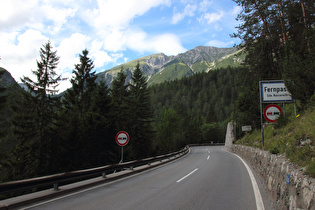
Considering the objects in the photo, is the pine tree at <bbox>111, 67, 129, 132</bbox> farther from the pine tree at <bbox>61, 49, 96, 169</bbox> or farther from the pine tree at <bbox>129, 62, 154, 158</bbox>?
the pine tree at <bbox>61, 49, 96, 169</bbox>

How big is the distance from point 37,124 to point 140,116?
1604cm

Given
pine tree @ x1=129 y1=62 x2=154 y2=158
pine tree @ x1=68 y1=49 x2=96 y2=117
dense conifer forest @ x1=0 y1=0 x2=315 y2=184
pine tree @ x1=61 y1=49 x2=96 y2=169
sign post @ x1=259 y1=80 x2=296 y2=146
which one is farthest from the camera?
pine tree @ x1=129 y1=62 x2=154 y2=158

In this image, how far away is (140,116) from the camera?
116 ft

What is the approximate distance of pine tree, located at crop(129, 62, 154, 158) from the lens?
112ft

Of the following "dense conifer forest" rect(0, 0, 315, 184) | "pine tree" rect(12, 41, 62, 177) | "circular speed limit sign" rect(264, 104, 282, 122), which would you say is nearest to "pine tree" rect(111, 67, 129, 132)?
"dense conifer forest" rect(0, 0, 315, 184)

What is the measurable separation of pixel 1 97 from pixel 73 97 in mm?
10653

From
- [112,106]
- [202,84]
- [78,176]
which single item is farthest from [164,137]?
[202,84]

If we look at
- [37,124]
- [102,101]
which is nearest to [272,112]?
[37,124]

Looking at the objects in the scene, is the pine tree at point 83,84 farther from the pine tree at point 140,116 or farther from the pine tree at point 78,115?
the pine tree at point 140,116

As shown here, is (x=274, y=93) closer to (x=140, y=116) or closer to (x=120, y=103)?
(x=120, y=103)

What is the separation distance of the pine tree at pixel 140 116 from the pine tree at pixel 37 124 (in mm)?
12952

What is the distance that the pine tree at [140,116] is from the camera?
3403 cm

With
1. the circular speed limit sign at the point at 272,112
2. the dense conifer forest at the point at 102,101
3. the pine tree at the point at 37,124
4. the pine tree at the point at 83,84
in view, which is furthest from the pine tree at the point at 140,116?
the circular speed limit sign at the point at 272,112

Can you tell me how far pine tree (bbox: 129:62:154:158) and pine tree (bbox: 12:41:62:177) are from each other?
1295 cm
